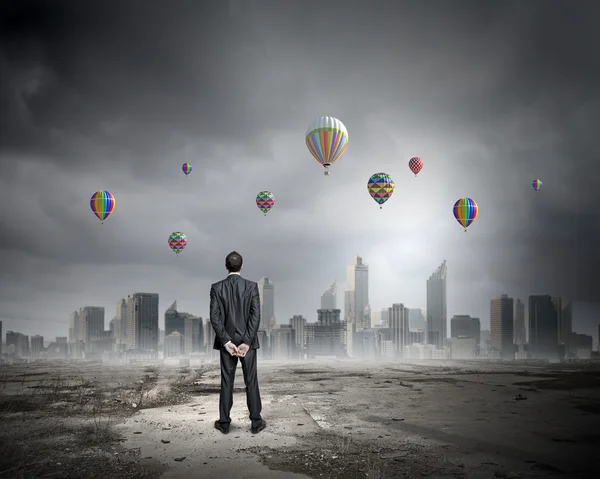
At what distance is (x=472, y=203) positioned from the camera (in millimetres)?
52812

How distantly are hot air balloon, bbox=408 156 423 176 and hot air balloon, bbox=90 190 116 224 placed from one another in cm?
3387

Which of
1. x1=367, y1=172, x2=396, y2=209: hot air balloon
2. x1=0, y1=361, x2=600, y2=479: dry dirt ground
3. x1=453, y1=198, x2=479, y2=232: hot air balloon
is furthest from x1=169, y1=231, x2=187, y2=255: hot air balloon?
x1=0, y1=361, x2=600, y2=479: dry dirt ground

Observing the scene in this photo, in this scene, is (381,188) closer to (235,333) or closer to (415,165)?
(415,165)

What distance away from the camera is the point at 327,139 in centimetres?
3819

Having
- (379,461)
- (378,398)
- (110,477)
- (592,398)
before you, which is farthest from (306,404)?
(592,398)

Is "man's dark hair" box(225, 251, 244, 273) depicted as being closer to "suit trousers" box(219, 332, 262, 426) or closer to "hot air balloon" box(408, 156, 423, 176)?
"suit trousers" box(219, 332, 262, 426)

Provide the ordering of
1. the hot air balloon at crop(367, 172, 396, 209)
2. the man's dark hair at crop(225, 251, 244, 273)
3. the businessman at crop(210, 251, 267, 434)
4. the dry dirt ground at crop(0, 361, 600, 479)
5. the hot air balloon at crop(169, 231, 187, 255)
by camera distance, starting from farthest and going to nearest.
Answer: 1. the hot air balloon at crop(169, 231, 187, 255)
2. the hot air balloon at crop(367, 172, 396, 209)
3. the man's dark hair at crop(225, 251, 244, 273)
4. the businessman at crop(210, 251, 267, 434)
5. the dry dirt ground at crop(0, 361, 600, 479)

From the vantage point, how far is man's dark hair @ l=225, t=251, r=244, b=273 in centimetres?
816

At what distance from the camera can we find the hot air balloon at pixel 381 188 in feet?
152

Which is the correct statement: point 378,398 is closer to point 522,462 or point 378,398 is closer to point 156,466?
point 522,462

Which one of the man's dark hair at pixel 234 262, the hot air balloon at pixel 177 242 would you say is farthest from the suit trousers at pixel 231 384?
the hot air balloon at pixel 177 242

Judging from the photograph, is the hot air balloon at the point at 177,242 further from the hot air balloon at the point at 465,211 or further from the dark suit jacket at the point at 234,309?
the dark suit jacket at the point at 234,309

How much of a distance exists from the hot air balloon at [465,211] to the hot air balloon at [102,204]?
37.8 metres

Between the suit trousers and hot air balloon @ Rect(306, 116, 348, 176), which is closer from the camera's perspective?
the suit trousers
